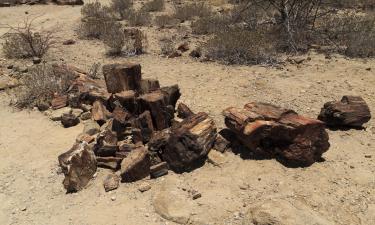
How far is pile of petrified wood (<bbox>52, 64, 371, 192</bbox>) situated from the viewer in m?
4.85

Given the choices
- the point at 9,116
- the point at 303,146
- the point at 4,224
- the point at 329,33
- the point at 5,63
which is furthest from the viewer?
the point at 329,33

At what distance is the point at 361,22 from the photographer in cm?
959

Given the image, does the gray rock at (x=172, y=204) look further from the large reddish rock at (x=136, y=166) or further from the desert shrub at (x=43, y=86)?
the desert shrub at (x=43, y=86)

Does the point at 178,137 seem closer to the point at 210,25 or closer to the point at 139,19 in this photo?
the point at 210,25

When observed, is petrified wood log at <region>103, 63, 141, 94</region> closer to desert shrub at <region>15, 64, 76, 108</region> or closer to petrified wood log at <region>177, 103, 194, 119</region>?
petrified wood log at <region>177, 103, 194, 119</region>

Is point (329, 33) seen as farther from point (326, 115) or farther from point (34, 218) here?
point (34, 218)

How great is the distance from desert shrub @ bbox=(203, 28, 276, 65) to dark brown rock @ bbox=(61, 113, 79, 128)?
10.2 ft

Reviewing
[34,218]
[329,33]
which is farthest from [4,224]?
[329,33]

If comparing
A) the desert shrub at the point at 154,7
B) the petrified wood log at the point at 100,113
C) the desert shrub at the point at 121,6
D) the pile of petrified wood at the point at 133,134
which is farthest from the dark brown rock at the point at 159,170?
the desert shrub at the point at 154,7

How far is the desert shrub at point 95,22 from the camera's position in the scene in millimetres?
10344

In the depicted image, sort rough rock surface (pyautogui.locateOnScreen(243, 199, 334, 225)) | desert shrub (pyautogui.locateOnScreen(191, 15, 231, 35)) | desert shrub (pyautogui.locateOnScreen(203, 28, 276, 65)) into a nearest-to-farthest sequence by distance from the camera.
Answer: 1. rough rock surface (pyautogui.locateOnScreen(243, 199, 334, 225))
2. desert shrub (pyautogui.locateOnScreen(203, 28, 276, 65))
3. desert shrub (pyautogui.locateOnScreen(191, 15, 231, 35))

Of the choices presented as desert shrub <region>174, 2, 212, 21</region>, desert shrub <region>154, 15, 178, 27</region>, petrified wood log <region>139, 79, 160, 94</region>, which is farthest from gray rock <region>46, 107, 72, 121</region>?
desert shrub <region>174, 2, 212, 21</region>

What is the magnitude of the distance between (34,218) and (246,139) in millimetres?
2392

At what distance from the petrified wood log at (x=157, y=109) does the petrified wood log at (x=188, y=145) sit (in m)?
0.55
